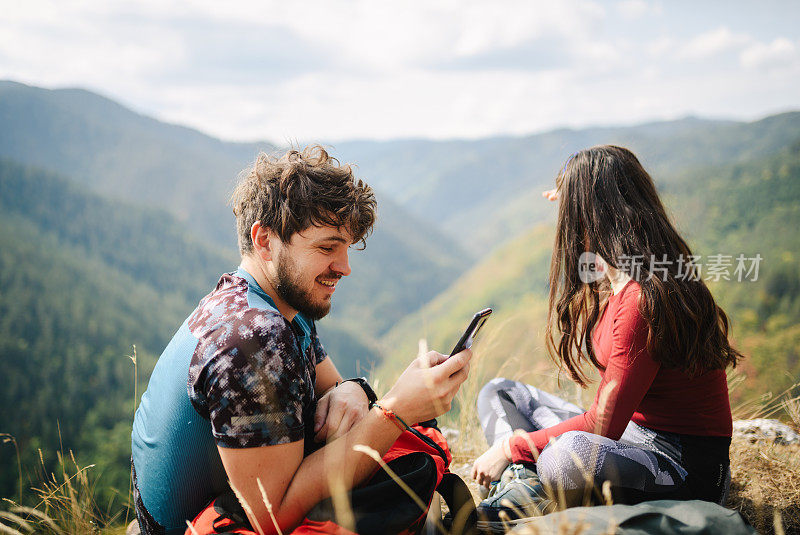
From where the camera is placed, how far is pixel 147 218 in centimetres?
8588

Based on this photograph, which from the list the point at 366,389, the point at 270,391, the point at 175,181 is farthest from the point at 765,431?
the point at 175,181

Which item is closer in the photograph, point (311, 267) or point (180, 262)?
point (311, 267)

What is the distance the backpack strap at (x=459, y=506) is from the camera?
1.99 meters

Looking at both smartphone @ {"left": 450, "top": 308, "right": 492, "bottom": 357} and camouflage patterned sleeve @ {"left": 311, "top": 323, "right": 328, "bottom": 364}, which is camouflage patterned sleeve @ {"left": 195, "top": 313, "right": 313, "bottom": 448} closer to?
smartphone @ {"left": 450, "top": 308, "right": 492, "bottom": 357}

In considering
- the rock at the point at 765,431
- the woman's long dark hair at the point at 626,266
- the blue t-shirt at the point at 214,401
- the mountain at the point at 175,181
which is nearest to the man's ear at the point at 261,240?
the blue t-shirt at the point at 214,401

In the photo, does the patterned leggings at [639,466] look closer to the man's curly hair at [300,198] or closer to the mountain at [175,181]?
the man's curly hair at [300,198]

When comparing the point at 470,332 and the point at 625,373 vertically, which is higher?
the point at 470,332

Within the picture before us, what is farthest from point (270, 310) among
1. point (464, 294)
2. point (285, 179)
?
point (464, 294)

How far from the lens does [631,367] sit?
7.13ft

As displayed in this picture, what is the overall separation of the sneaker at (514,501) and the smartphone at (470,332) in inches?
24.9

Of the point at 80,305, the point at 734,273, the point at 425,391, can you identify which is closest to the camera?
the point at 425,391

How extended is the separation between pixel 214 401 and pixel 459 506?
1110 millimetres

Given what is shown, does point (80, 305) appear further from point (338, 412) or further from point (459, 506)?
point (459, 506)

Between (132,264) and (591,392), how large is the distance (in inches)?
3276
